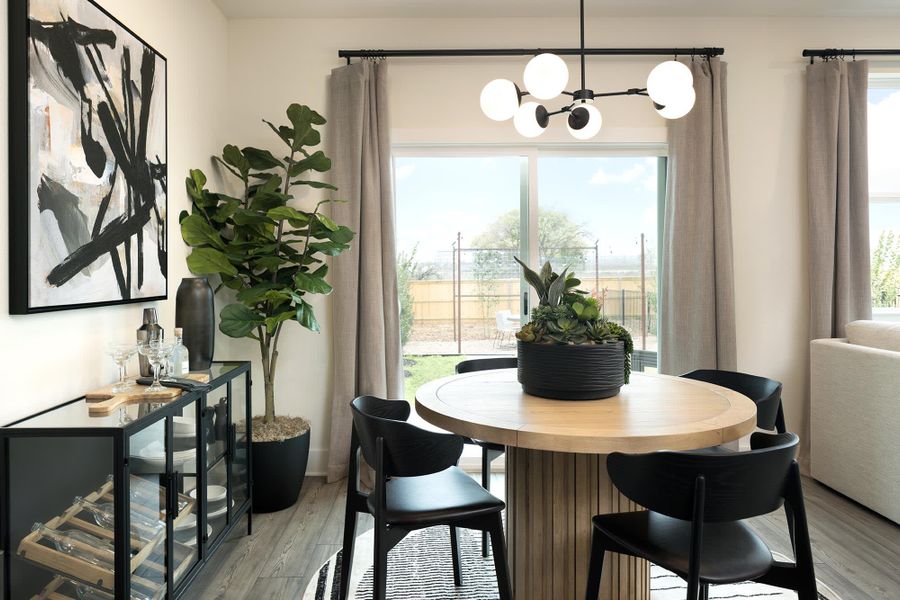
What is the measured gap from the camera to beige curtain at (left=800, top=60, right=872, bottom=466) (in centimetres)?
342

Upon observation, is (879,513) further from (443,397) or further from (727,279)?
(443,397)

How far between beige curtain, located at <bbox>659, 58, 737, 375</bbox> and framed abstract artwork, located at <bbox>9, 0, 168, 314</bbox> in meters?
2.86

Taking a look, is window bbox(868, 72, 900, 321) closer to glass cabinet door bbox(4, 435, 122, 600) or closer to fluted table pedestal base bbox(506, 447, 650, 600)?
fluted table pedestal base bbox(506, 447, 650, 600)

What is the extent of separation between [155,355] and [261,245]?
3.52ft

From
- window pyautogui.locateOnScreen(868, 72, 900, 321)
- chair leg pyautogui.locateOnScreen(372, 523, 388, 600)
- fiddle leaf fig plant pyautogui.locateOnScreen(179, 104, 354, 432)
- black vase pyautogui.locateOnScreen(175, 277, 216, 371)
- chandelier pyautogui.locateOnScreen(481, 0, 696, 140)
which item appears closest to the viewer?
chair leg pyautogui.locateOnScreen(372, 523, 388, 600)

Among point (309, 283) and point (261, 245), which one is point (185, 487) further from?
point (261, 245)

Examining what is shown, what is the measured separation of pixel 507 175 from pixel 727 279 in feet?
4.92

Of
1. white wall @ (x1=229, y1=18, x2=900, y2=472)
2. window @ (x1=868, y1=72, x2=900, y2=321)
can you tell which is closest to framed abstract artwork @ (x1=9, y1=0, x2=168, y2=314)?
white wall @ (x1=229, y1=18, x2=900, y2=472)

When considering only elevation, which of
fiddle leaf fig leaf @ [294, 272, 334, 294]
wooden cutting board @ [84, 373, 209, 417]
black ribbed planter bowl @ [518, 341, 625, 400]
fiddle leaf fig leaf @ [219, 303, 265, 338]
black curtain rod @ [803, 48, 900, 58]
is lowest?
wooden cutting board @ [84, 373, 209, 417]

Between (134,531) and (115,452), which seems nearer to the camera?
(115,452)

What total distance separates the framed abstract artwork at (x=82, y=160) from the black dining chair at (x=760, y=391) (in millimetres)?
2425

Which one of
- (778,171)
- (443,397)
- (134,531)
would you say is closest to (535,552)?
(443,397)

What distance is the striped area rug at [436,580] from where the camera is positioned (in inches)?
84.4

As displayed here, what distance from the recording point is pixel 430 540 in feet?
8.52
